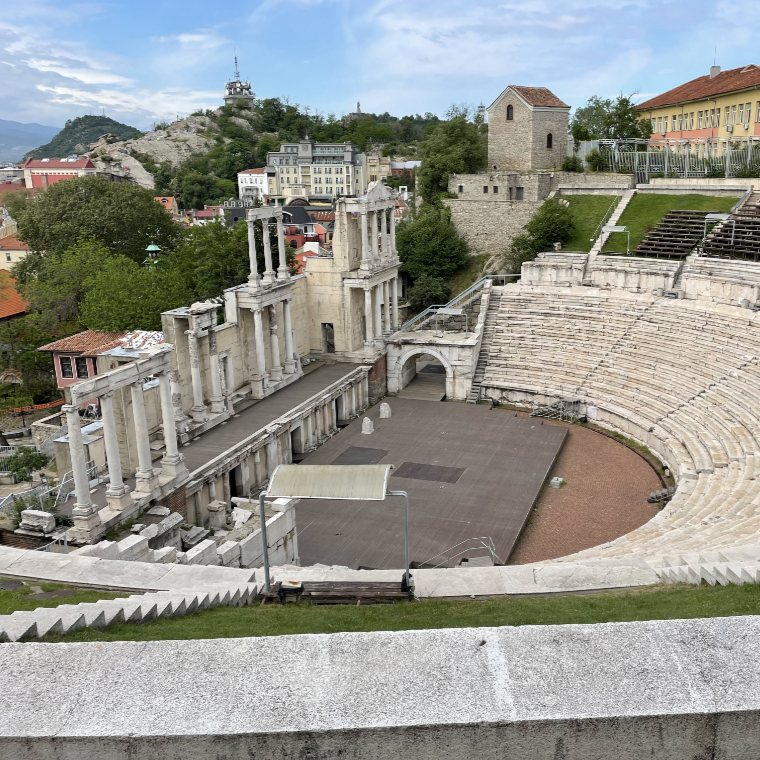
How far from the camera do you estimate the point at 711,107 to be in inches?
2044

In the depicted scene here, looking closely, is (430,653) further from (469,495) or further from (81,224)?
(81,224)

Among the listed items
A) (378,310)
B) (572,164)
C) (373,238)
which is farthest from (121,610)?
(572,164)

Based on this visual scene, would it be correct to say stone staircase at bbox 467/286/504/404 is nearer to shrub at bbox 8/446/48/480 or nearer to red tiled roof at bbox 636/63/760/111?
Answer: shrub at bbox 8/446/48/480

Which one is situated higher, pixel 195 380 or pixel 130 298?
pixel 130 298

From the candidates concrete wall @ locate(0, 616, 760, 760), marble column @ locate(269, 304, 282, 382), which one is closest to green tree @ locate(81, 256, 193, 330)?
marble column @ locate(269, 304, 282, 382)

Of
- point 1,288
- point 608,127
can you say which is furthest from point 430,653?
point 608,127

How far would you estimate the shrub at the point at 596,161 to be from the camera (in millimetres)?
49625

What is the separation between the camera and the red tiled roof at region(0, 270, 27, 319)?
42625mm

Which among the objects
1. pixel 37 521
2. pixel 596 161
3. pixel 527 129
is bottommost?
pixel 37 521

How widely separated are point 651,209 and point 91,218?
34.0 m

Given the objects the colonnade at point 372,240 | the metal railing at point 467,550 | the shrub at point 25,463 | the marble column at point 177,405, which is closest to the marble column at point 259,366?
the marble column at point 177,405

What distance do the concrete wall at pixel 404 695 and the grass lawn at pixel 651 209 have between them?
35595mm

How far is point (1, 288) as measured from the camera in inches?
1661

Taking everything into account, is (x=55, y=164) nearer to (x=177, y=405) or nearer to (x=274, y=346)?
(x=274, y=346)
